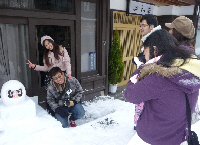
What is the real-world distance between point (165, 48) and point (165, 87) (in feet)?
1.07

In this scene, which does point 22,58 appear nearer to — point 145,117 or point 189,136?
point 145,117

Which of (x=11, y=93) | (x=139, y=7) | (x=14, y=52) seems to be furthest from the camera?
(x=139, y=7)

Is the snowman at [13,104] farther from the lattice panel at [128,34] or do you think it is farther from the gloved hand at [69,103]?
the lattice panel at [128,34]

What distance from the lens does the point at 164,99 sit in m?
1.37

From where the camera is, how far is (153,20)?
111 inches

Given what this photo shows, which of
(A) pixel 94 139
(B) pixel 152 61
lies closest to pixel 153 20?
(B) pixel 152 61

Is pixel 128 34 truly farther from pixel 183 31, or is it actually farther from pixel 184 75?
pixel 184 75

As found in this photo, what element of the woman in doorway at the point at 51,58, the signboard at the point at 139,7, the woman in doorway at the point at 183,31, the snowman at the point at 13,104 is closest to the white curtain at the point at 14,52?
the woman in doorway at the point at 51,58

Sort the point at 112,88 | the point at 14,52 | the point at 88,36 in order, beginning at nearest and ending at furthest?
the point at 14,52
the point at 88,36
the point at 112,88

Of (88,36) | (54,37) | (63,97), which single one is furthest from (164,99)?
(88,36)

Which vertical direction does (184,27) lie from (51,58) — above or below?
above

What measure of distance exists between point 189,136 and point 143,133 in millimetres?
395

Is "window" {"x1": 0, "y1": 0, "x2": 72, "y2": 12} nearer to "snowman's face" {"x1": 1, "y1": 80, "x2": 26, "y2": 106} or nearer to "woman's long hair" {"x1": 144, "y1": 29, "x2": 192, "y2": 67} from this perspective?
"snowman's face" {"x1": 1, "y1": 80, "x2": 26, "y2": 106}

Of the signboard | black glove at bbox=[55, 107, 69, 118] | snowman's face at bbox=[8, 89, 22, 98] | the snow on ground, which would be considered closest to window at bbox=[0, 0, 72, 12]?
snowman's face at bbox=[8, 89, 22, 98]
